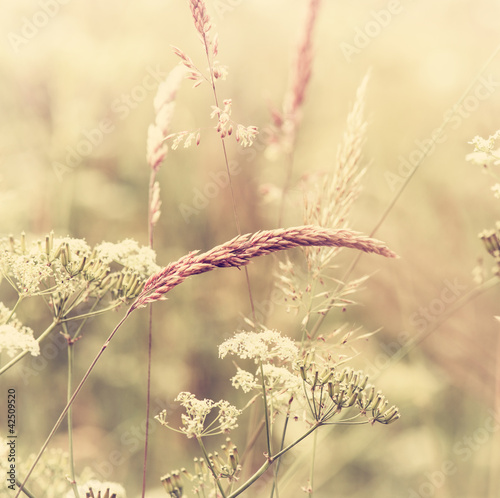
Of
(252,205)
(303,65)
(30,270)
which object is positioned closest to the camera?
(30,270)

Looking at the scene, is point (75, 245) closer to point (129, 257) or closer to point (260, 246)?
point (129, 257)

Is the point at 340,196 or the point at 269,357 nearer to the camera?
the point at 269,357

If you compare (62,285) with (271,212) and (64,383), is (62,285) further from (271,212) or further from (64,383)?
(271,212)

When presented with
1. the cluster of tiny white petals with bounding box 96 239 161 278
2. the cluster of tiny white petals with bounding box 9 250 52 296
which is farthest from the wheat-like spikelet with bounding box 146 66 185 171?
the cluster of tiny white petals with bounding box 9 250 52 296

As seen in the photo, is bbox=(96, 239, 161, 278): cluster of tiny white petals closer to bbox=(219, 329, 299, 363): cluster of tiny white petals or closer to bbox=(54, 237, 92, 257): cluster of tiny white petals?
bbox=(54, 237, 92, 257): cluster of tiny white petals

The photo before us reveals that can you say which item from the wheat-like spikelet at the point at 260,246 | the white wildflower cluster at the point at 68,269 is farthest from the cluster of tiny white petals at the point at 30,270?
the wheat-like spikelet at the point at 260,246

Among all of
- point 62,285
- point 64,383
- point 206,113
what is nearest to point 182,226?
point 206,113

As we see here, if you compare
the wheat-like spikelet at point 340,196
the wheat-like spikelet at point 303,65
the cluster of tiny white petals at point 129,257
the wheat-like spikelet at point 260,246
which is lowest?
the wheat-like spikelet at point 260,246

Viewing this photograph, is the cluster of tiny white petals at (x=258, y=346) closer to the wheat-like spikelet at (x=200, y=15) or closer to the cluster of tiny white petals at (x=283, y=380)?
the cluster of tiny white petals at (x=283, y=380)

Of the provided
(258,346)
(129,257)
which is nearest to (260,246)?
(258,346)
